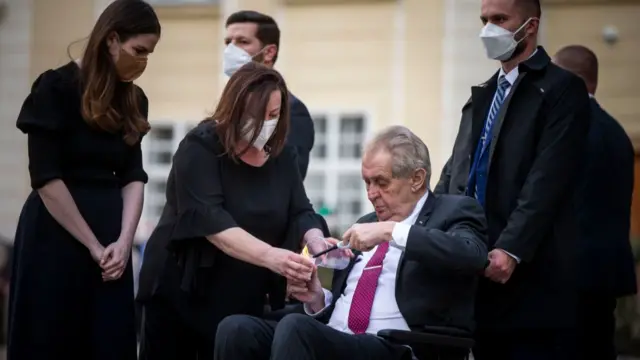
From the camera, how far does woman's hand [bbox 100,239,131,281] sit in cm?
503

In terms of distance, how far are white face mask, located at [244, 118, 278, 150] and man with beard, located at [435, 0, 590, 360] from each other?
77cm

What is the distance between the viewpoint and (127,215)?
5184 mm

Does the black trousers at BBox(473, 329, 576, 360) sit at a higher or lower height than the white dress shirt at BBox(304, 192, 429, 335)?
lower

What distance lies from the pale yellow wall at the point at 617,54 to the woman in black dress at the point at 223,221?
9.91 m

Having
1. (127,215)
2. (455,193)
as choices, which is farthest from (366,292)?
(127,215)

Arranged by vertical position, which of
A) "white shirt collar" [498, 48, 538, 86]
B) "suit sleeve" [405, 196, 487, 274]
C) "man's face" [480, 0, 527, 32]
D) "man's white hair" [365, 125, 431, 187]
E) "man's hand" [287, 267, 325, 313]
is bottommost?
"man's hand" [287, 267, 325, 313]

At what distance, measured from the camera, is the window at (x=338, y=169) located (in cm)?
1614

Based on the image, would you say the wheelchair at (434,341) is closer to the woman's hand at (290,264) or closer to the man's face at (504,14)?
the woman's hand at (290,264)

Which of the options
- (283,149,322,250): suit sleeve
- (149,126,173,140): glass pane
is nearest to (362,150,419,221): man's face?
(283,149,322,250): suit sleeve

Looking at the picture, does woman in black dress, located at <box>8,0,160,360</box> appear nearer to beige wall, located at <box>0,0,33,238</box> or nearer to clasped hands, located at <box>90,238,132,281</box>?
clasped hands, located at <box>90,238,132,281</box>

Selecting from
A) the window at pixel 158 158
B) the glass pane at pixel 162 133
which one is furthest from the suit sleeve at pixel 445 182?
the glass pane at pixel 162 133

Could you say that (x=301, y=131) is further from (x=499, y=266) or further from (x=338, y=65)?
(x=338, y=65)

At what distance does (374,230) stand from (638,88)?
10786 millimetres

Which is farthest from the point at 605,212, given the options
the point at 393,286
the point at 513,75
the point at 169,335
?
the point at 169,335
